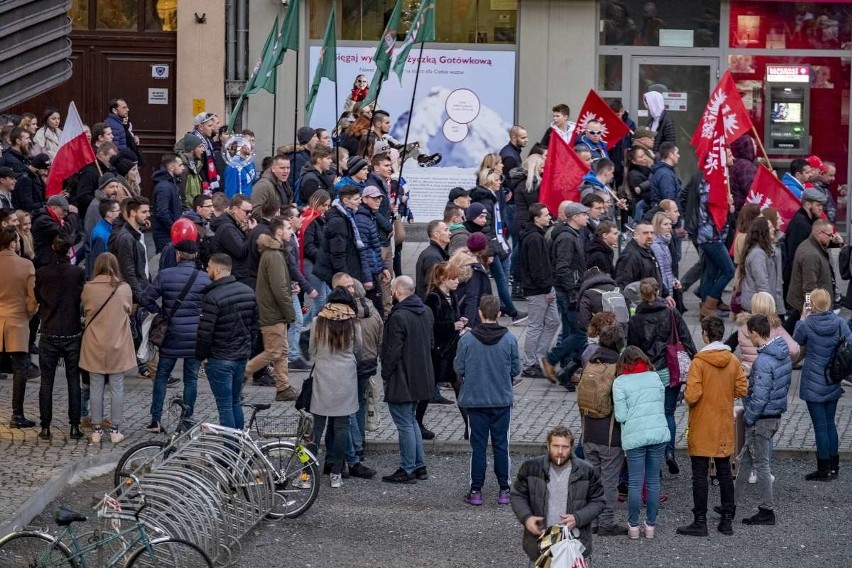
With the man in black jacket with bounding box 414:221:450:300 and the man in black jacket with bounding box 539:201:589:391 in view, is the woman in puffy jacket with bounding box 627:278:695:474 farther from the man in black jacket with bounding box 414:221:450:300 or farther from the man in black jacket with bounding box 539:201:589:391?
the man in black jacket with bounding box 414:221:450:300

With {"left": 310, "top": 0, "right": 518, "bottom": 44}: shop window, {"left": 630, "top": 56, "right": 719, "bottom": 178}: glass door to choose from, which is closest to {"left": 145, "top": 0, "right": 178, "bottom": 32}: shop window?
{"left": 310, "top": 0, "right": 518, "bottom": 44}: shop window

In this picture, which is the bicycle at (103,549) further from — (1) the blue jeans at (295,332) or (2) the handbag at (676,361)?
(1) the blue jeans at (295,332)

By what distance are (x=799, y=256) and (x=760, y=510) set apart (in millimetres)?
4387

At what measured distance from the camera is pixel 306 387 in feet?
38.4

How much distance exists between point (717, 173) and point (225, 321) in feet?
23.5

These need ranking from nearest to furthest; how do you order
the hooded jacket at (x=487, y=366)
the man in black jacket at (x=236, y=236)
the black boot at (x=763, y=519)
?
1. the black boot at (x=763, y=519)
2. the hooded jacket at (x=487, y=366)
3. the man in black jacket at (x=236, y=236)

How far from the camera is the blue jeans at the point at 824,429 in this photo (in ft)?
39.5

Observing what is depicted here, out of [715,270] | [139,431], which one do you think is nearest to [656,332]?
[139,431]

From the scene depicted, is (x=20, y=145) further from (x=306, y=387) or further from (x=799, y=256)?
(x=799, y=256)

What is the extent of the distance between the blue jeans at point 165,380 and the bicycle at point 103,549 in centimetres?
381

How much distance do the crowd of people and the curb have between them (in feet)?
1.55

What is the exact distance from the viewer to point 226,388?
40.2ft

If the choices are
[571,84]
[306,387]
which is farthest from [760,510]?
[571,84]

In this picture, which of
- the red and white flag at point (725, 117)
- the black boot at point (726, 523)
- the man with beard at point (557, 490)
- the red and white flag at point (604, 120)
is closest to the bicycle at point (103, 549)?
the man with beard at point (557, 490)
